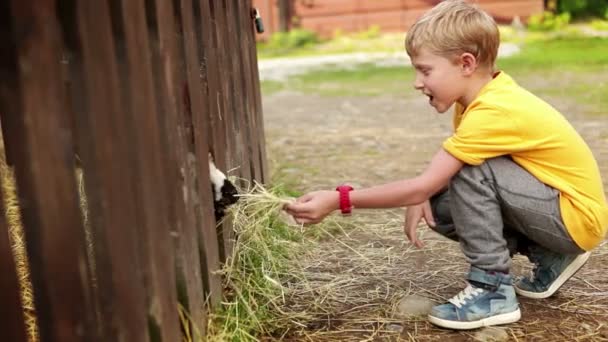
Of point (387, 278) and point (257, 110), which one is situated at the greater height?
point (257, 110)

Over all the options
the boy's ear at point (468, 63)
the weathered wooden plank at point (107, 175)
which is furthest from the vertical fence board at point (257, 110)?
the weathered wooden plank at point (107, 175)

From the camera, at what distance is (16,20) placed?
1.34 metres

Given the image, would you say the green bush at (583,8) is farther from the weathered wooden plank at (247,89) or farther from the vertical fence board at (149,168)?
the vertical fence board at (149,168)

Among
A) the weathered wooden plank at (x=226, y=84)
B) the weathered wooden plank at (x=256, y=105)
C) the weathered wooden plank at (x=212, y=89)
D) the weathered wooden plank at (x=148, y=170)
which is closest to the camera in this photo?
the weathered wooden plank at (x=148, y=170)

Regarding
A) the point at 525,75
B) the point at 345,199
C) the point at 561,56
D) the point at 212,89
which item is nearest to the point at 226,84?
the point at 212,89

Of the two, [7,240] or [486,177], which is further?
[486,177]

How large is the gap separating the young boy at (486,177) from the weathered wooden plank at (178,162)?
40cm

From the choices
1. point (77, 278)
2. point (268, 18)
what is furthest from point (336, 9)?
point (77, 278)

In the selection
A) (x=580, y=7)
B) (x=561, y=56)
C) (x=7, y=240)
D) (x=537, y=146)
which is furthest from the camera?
(x=580, y=7)

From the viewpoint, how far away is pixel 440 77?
2596mm

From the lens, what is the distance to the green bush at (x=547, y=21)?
17.5 m

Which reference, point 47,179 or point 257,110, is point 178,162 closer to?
point 47,179

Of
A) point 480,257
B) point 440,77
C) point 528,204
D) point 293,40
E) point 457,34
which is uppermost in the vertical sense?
point 457,34

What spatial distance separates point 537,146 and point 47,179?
1643 mm
